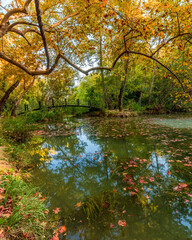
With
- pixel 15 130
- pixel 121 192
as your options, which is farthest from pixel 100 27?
pixel 121 192

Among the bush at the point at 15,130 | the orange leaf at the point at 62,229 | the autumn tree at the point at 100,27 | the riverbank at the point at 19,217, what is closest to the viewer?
the riverbank at the point at 19,217

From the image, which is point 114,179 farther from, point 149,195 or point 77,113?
point 77,113

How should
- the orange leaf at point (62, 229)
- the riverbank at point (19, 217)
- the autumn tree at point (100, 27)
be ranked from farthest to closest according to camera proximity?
1. the autumn tree at point (100, 27)
2. the orange leaf at point (62, 229)
3. the riverbank at point (19, 217)

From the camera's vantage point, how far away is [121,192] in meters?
2.43

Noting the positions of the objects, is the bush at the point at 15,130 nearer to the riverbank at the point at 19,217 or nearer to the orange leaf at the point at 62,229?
the riverbank at the point at 19,217

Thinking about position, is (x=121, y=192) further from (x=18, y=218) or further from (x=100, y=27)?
(x=100, y=27)

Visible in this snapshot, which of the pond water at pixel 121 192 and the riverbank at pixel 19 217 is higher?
the riverbank at pixel 19 217

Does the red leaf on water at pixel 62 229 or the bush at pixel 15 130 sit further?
the bush at pixel 15 130

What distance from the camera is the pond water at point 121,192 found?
1723 millimetres

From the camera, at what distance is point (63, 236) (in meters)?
1.64

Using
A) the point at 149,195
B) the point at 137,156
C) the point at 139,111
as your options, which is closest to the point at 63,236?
the point at 149,195

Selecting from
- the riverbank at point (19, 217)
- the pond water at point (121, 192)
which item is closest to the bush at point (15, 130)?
the pond water at point (121, 192)

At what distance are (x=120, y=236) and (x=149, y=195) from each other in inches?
36.5

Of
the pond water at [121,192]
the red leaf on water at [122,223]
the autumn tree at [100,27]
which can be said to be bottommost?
the pond water at [121,192]
